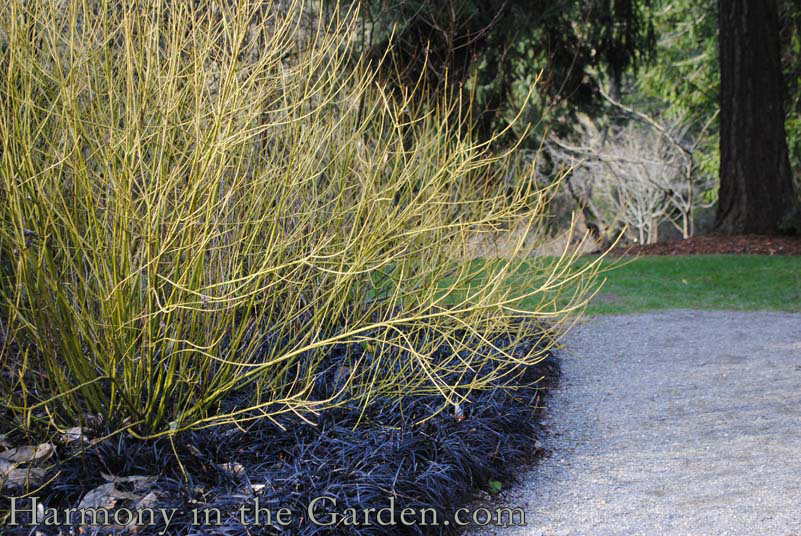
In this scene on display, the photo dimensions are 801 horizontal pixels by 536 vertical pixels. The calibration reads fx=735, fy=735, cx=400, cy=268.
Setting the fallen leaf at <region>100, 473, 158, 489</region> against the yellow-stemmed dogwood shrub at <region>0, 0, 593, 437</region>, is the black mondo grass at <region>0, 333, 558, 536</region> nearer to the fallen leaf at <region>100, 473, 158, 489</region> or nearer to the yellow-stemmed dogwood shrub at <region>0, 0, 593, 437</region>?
the fallen leaf at <region>100, 473, 158, 489</region>

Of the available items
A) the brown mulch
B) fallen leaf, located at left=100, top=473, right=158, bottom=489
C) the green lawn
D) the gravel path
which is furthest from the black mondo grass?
the brown mulch

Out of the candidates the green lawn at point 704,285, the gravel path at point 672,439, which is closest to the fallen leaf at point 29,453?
the gravel path at point 672,439

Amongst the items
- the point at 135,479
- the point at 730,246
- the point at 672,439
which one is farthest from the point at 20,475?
the point at 730,246

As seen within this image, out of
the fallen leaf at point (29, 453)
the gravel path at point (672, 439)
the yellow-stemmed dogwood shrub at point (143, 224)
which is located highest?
the yellow-stemmed dogwood shrub at point (143, 224)

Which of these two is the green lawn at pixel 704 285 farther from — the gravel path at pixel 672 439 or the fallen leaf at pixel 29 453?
the fallen leaf at pixel 29 453

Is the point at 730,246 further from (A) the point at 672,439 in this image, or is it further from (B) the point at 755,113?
(A) the point at 672,439

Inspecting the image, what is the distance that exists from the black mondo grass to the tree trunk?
371 inches

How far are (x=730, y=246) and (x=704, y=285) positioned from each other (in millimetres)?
2460

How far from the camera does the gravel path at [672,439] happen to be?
3.21 m

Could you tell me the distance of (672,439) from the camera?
13.6 ft

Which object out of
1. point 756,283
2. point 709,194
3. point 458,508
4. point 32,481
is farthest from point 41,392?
point 709,194

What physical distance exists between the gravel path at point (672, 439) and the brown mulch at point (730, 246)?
14.2ft

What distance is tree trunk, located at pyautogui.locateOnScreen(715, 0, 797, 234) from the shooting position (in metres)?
11.4

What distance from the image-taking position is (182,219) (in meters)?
2.67
